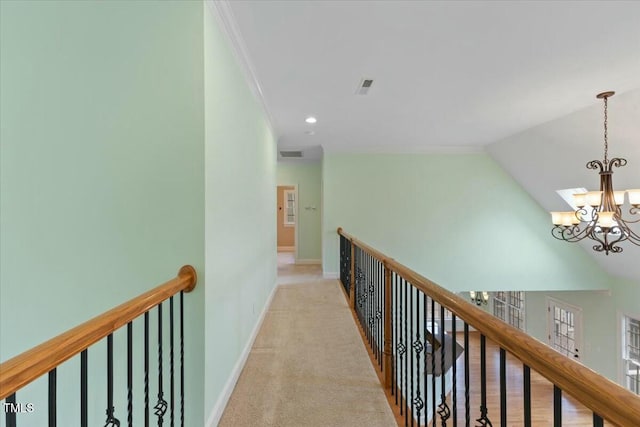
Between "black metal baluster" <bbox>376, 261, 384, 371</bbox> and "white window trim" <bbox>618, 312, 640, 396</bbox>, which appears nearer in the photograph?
"black metal baluster" <bbox>376, 261, 384, 371</bbox>

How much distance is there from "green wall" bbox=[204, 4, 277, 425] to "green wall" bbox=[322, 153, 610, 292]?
3.00 metres

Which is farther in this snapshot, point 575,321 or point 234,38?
point 575,321

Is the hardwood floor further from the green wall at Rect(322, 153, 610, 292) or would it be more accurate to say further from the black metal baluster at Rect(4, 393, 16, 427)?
the black metal baluster at Rect(4, 393, 16, 427)

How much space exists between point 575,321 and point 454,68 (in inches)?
263

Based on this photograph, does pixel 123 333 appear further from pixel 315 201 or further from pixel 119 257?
pixel 315 201

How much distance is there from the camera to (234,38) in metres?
2.17

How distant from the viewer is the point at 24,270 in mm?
1653

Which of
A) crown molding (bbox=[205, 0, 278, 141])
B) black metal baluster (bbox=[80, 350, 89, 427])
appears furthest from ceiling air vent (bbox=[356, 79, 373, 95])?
black metal baluster (bbox=[80, 350, 89, 427])

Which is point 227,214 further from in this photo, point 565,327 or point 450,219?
point 565,327

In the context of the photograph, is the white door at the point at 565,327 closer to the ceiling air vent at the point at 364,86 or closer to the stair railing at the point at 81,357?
the ceiling air vent at the point at 364,86

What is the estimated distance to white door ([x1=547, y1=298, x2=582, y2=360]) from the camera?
638 cm

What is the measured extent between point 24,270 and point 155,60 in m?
1.34

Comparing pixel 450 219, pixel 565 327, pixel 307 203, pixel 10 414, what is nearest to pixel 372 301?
pixel 10 414

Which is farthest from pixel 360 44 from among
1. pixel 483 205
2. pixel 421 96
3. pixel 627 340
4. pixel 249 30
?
pixel 627 340
